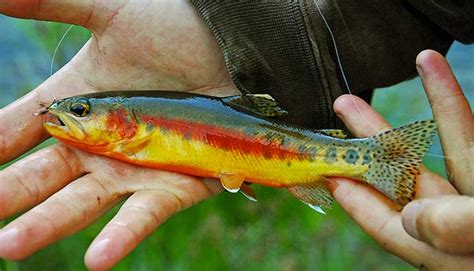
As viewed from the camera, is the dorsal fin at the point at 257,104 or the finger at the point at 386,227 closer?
the finger at the point at 386,227

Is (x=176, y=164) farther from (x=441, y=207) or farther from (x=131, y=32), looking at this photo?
(x=441, y=207)

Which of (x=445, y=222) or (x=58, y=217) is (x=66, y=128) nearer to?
(x=58, y=217)

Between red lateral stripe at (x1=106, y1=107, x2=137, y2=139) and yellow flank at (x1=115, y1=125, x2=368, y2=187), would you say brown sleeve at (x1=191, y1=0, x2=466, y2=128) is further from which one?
red lateral stripe at (x1=106, y1=107, x2=137, y2=139)

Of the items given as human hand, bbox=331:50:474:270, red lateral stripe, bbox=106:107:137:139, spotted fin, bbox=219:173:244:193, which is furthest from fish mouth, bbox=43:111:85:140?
human hand, bbox=331:50:474:270

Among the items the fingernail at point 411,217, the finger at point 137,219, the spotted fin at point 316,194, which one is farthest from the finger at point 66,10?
the fingernail at point 411,217

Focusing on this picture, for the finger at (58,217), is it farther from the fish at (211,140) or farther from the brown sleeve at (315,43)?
the brown sleeve at (315,43)

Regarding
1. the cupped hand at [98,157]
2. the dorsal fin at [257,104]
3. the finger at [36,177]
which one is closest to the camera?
the cupped hand at [98,157]

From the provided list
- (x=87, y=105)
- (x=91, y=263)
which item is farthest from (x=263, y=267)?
(x=91, y=263)

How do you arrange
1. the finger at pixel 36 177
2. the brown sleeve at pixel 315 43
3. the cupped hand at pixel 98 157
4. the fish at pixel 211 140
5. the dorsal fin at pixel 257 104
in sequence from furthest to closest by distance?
the brown sleeve at pixel 315 43, the dorsal fin at pixel 257 104, the fish at pixel 211 140, the finger at pixel 36 177, the cupped hand at pixel 98 157
